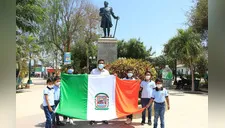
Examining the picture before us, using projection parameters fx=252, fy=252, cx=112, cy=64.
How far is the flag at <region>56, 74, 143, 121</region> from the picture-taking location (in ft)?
22.0

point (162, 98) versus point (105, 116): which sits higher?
point (162, 98)

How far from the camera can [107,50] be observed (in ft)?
41.0

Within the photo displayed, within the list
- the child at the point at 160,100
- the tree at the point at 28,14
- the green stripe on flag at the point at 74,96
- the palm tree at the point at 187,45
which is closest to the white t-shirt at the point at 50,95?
the green stripe on flag at the point at 74,96

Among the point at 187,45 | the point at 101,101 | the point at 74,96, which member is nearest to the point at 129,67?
the point at 101,101

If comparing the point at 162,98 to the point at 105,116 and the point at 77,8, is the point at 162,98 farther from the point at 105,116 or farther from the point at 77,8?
the point at 77,8

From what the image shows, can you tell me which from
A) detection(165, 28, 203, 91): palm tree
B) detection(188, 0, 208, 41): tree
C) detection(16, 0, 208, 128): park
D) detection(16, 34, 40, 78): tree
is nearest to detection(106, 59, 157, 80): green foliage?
detection(16, 0, 208, 128): park

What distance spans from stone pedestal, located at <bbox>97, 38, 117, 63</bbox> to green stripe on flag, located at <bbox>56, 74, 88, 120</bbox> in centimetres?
548

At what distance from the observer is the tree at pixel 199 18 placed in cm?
2116

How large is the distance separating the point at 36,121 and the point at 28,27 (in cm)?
813

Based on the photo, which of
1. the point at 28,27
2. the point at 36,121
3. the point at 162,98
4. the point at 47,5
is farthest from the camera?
the point at 47,5

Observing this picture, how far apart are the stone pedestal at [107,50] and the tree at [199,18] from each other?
464 inches

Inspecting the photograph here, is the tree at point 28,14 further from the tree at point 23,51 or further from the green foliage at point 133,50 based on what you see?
the green foliage at point 133,50
